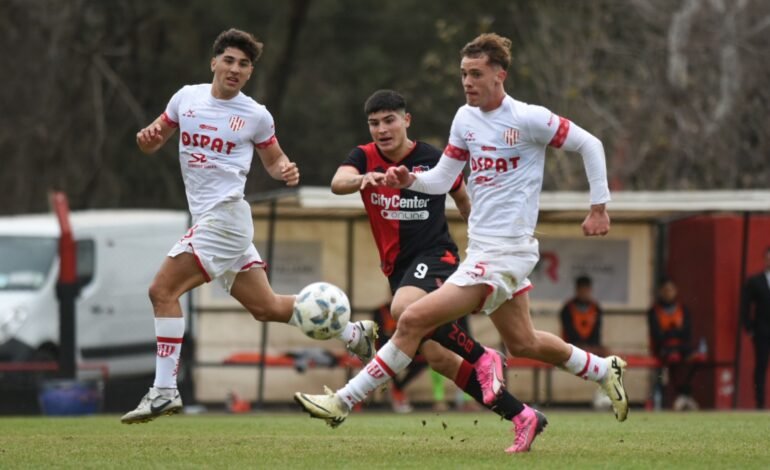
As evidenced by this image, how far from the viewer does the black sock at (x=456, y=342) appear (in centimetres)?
962

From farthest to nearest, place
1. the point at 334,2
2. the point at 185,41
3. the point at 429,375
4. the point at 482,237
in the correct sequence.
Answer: the point at 334,2 < the point at 185,41 < the point at 429,375 < the point at 482,237

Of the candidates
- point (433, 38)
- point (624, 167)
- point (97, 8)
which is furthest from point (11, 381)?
point (433, 38)

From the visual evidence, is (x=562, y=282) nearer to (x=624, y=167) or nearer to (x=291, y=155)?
(x=624, y=167)

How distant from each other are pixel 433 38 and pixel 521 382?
19.5 m

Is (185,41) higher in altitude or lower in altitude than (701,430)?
higher

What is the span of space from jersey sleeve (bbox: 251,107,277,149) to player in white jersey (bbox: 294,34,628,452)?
146 cm

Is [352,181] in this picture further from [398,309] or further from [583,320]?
[583,320]

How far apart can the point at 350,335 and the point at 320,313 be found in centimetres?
54

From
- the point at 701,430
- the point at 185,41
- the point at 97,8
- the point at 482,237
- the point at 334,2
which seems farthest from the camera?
the point at 334,2

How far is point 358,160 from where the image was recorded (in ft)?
33.6

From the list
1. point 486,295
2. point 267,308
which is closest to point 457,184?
point 486,295

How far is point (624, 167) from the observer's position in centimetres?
2802

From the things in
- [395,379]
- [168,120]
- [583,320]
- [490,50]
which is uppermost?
[490,50]

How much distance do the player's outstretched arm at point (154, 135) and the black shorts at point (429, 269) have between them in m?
1.77
